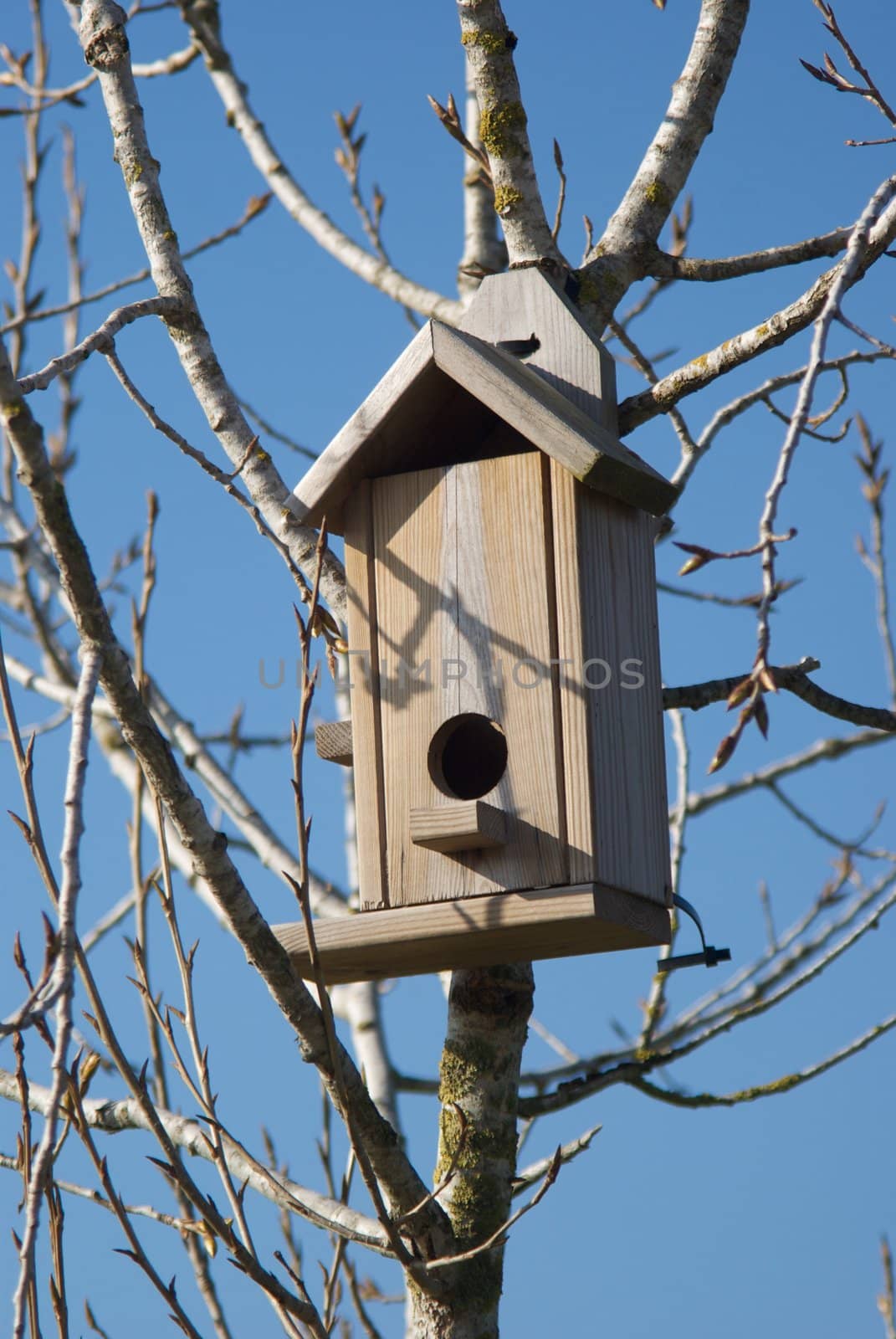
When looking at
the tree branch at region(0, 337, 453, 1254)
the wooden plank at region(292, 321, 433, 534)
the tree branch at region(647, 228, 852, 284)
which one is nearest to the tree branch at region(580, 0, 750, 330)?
the tree branch at region(647, 228, 852, 284)

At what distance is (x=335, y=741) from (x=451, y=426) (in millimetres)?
587

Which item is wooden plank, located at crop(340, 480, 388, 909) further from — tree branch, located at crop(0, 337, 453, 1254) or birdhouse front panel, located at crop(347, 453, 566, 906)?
tree branch, located at crop(0, 337, 453, 1254)

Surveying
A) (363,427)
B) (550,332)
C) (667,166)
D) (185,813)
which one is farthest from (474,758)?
(667,166)

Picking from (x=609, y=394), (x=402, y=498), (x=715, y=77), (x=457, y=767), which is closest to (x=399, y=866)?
(x=457, y=767)

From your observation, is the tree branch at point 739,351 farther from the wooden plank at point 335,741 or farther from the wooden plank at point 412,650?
the wooden plank at point 335,741

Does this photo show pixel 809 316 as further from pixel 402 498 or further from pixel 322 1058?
pixel 322 1058

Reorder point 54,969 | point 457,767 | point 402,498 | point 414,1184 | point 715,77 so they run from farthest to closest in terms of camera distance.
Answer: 1. point 715,77
2. point 457,767
3. point 402,498
4. point 414,1184
5. point 54,969

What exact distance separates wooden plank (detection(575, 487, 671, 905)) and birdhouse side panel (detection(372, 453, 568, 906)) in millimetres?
64

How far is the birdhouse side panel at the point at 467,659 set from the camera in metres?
2.32

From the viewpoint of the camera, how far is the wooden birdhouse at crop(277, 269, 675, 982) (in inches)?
90.4

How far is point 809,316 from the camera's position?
2357 mm

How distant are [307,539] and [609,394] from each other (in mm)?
586

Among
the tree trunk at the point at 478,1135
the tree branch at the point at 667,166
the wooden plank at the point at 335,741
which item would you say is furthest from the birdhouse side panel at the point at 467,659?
the tree branch at the point at 667,166

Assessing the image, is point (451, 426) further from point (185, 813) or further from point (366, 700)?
point (185, 813)
